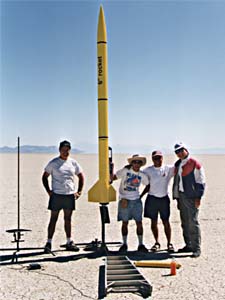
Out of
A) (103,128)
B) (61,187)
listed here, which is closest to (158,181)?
(103,128)

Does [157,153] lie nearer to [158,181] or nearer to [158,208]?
[158,181]

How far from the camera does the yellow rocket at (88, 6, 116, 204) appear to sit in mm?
9234

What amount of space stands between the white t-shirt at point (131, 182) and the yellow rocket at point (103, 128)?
1.84 ft

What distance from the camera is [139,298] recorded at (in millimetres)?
6305

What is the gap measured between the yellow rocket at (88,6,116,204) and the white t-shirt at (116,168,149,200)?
1.84ft

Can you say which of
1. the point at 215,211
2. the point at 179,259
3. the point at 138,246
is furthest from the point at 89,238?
the point at 215,211

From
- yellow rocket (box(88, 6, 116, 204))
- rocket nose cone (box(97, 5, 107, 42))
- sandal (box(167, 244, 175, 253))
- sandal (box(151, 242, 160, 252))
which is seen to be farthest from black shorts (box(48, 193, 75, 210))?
rocket nose cone (box(97, 5, 107, 42))

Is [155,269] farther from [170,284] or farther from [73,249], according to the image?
[73,249]

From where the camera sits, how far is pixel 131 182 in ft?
28.6

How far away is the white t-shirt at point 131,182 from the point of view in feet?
28.6

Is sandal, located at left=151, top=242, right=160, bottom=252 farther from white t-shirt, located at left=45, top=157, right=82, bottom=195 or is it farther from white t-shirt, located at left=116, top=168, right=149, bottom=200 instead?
white t-shirt, located at left=45, top=157, right=82, bottom=195

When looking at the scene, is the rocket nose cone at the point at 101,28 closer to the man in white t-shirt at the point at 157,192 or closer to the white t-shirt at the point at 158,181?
the man in white t-shirt at the point at 157,192

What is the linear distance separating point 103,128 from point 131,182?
1.29 metres

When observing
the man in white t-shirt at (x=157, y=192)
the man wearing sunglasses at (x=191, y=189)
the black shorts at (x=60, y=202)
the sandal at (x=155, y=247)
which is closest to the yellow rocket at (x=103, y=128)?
the black shorts at (x=60, y=202)
